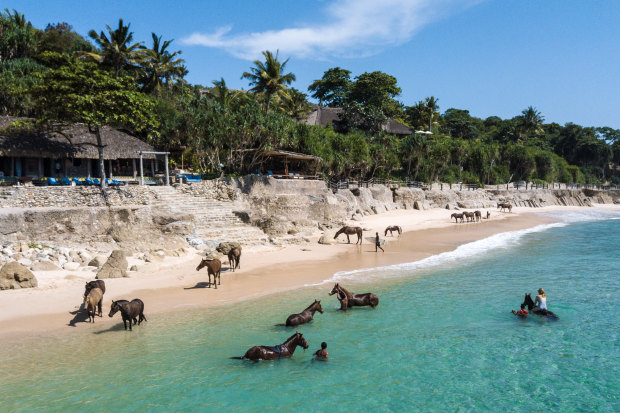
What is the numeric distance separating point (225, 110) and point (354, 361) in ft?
85.6

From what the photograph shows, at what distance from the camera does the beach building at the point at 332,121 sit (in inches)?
2242

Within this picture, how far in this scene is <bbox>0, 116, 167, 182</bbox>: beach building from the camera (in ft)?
85.5

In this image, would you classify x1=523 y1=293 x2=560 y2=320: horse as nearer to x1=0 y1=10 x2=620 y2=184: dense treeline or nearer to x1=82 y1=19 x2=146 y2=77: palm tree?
x1=0 y1=10 x2=620 y2=184: dense treeline

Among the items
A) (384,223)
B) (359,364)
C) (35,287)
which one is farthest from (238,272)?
(384,223)

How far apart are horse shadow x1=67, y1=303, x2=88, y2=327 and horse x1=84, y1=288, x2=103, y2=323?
25 centimetres

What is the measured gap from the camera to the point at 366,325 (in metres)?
12.0

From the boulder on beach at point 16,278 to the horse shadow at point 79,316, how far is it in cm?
331

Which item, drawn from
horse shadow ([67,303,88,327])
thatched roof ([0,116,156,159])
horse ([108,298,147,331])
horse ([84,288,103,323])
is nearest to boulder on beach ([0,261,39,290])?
horse shadow ([67,303,88,327])

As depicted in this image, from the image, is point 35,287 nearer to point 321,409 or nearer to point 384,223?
point 321,409

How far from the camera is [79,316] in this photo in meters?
12.3

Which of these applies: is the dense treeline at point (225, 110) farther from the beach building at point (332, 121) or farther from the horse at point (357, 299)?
the horse at point (357, 299)

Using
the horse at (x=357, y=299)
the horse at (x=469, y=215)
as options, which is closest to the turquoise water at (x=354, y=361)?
the horse at (x=357, y=299)

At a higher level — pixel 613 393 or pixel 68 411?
pixel 68 411

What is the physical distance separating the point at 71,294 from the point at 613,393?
53.2ft
